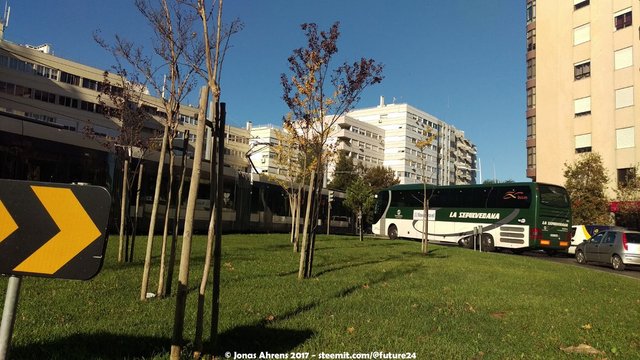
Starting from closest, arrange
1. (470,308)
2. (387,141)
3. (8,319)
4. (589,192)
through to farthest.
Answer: (8,319)
(470,308)
(589,192)
(387,141)

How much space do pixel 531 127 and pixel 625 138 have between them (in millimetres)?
9875

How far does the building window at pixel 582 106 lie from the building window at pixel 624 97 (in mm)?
2737

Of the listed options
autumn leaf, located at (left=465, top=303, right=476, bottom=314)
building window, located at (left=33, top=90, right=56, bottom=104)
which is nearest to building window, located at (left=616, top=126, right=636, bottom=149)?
autumn leaf, located at (left=465, top=303, right=476, bottom=314)

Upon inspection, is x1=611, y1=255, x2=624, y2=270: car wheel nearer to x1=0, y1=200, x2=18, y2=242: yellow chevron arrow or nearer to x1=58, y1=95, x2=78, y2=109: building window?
x1=0, y1=200, x2=18, y2=242: yellow chevron arrow

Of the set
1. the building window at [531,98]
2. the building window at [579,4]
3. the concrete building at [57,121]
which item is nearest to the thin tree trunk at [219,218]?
the concrete building at [57,121]

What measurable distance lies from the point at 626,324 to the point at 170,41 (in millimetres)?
7573

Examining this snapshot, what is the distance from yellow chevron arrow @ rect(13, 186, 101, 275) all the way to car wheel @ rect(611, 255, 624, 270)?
64.2ft

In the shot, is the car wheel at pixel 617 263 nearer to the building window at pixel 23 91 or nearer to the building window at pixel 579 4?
the building window at pixel 579 4

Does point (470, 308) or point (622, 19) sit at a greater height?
point (622, 19)

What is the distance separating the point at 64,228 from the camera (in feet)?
8.78

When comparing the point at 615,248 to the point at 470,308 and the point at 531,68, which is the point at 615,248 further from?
the point at 531,68

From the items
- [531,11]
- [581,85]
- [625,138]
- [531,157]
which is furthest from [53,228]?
[531,11]

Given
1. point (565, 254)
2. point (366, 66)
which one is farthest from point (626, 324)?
point (565, 254)

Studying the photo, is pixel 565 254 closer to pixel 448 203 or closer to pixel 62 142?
pixel 448 203
